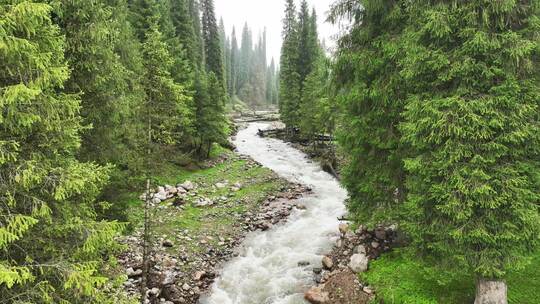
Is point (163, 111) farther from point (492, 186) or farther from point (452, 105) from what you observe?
point (492, 186)

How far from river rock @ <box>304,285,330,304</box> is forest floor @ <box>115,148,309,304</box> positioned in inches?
168

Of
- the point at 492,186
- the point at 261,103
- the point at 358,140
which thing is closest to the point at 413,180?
the point at 492,186

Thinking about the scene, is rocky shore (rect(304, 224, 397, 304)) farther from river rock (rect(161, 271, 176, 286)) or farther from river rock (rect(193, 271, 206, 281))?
river rock (rect(161, 271, 176, 286))

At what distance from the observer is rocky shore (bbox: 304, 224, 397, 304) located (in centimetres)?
1134

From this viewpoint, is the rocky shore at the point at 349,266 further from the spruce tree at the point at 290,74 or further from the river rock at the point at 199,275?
the spruce tree at the point at 290,74

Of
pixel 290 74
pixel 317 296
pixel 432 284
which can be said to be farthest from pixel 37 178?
pixel 290 74

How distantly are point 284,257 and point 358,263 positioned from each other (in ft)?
14.0

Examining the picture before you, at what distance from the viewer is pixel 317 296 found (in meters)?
11.7

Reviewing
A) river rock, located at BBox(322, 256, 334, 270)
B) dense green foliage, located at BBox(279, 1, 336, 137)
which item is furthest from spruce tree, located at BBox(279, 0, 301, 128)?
river rock, located at BBox(322, 256, 334, 270)

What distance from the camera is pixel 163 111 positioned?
42.6 ft

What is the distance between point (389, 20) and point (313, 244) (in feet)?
35.0

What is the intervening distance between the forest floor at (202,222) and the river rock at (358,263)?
5.87 m

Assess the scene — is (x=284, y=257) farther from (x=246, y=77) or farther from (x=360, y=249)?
(x=246, y=77)

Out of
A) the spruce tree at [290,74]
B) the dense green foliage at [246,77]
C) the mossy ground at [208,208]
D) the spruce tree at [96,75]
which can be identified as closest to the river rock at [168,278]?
the mossy ground at [208,208]
